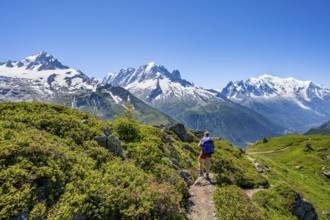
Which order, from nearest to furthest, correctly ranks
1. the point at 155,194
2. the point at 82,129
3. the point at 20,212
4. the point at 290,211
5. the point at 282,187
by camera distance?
the point at 20,212 < the point at 155,194 < the point at 82,129 < the point at 290,211 < the point at 282,187

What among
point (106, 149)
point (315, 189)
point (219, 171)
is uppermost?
point (106, 149)

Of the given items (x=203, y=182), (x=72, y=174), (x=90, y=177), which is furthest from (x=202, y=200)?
(x=72, y=174)

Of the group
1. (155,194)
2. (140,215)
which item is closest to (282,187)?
(155,194)

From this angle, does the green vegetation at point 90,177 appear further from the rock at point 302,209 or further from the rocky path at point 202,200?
the rock at point 302,209

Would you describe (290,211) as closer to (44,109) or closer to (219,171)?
(219,171)

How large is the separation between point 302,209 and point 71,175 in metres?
24.2

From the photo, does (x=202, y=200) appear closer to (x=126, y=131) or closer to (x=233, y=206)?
(x=233, y=206)

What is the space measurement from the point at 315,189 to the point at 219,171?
27.3 m

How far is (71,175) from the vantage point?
54.6 ft

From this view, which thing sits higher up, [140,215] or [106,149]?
[106,149]

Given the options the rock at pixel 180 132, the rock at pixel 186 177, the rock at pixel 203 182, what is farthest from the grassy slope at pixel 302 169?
the rock at pixel 180 132

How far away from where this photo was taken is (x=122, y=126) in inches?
1126

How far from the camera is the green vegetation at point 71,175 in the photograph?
14000mm

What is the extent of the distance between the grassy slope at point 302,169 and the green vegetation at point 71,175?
18640mm
